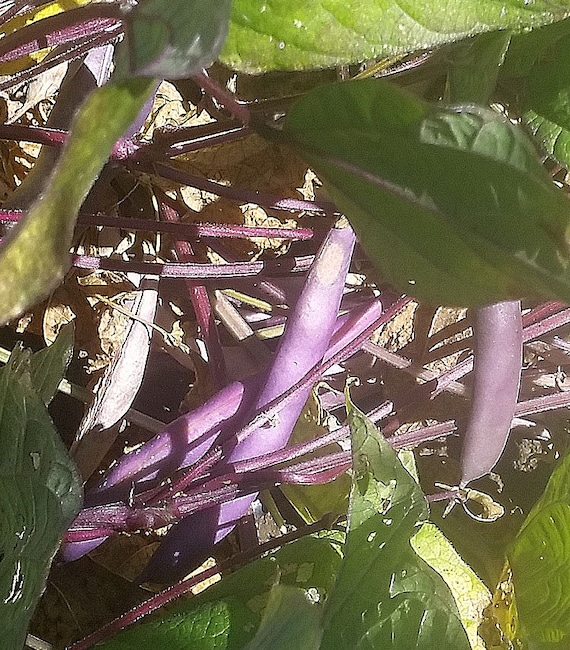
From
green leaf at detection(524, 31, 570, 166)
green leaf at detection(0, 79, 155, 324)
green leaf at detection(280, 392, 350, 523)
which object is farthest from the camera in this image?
green leaf at detection(280, 392, 350, 523)

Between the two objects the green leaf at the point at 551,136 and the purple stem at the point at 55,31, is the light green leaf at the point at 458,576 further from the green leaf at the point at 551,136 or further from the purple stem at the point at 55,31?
the purple stem at the point at 55,31

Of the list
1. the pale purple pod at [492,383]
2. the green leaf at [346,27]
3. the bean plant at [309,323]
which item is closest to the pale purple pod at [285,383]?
the bean plant at [309,323]

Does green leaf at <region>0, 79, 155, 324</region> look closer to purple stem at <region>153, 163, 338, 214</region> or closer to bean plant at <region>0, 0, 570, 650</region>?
bean plant at <region>0, 0, 570, 650</region>

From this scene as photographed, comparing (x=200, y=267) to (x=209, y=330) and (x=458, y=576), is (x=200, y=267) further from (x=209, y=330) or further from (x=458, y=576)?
(x=458, y=576)

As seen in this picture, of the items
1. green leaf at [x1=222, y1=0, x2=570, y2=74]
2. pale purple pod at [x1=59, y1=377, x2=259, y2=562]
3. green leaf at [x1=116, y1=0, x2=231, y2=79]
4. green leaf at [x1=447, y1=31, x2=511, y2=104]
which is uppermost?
green leaf at [x1=116, y1=0, x2=231, y2=79]

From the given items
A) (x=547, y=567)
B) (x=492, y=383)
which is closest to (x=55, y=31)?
(x=492, y=383)

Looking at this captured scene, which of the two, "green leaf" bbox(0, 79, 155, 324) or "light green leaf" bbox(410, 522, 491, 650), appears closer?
"green leaf" bbox(0, 79, 155, 324)

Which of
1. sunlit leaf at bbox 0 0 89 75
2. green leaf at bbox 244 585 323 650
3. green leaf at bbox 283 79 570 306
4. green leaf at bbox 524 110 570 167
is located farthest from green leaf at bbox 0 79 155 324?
sunlit leaf at bbox 0 0 89 75

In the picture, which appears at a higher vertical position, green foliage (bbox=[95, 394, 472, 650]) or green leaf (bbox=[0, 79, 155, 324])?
green leaf (bbox=[0, 79, 155, 324])
